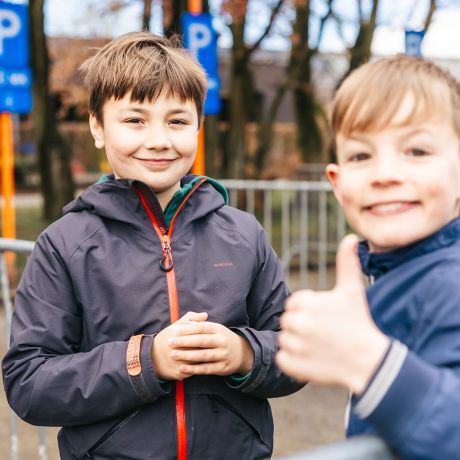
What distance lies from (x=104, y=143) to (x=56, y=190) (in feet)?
34.7

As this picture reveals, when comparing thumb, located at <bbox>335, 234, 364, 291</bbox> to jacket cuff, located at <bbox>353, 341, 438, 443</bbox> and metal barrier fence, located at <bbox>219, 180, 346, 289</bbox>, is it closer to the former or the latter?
jacket cuff, located at <bbox>353, 341, 438, 443</bbox>

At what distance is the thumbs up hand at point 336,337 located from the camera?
0.95 m

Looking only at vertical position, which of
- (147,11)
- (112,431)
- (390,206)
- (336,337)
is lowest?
(112,431)

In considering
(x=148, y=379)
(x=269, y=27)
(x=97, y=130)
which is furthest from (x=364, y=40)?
(x=148, y=379)

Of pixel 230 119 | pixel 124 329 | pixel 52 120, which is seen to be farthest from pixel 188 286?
pixel 230 119

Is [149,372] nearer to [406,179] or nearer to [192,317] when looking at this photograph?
[192,317]

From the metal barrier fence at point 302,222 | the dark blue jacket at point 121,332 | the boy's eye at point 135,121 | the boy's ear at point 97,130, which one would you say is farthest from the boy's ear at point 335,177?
the metal barrier fence at point 302,222

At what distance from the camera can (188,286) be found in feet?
5.87

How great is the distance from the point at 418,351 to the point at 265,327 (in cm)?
90

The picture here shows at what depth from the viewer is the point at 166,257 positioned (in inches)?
70.4

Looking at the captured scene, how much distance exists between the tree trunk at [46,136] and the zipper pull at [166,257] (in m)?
10.3

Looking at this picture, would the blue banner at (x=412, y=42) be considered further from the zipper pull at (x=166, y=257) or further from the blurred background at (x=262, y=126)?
the zipper pull at (x=166, y=257)

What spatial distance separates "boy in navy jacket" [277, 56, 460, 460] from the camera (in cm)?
94

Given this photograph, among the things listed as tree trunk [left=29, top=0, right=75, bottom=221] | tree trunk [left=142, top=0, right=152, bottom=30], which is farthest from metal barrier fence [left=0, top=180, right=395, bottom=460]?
tree trunk [left=142, top=0, right=152, bottom=30]
